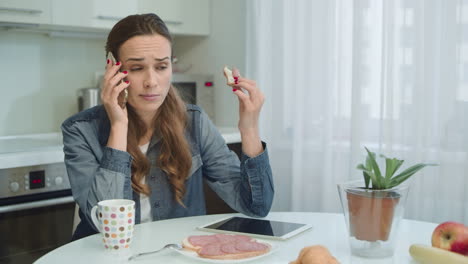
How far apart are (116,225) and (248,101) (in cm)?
54

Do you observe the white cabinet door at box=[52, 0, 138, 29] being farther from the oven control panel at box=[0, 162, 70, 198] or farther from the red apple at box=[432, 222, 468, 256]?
the red apple at box=[432, 222, 468, 256]

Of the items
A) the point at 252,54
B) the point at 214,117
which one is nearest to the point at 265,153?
the point at 252,54

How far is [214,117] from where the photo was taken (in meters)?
3.17

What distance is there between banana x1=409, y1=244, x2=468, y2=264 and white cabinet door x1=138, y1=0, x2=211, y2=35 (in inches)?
79.7

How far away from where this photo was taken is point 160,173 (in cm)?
169

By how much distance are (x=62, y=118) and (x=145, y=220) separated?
1.40m

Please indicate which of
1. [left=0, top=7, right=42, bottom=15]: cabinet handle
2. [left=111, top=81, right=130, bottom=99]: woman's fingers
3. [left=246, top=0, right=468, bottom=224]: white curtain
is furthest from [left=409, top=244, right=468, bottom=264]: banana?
[left=0, top=7, right=42, bottom=15]: cabinet handle

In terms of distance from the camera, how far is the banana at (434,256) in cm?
103

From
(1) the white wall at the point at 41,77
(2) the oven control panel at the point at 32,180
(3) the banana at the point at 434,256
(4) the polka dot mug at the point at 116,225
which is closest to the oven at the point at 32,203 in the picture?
(2) the oven control panel at the point at 32,180

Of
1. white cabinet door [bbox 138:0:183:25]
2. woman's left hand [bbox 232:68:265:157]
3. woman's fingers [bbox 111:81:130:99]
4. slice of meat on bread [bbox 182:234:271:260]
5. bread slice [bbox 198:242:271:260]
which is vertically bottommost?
bread slice [bbox 198:242:271:260]

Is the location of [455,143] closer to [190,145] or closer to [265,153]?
[265,153]

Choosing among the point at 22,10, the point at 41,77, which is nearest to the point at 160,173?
the point at 22,10

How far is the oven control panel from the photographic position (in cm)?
208

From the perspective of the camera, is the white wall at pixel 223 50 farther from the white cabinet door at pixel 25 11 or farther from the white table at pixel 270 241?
the white table at pixel 270 241
